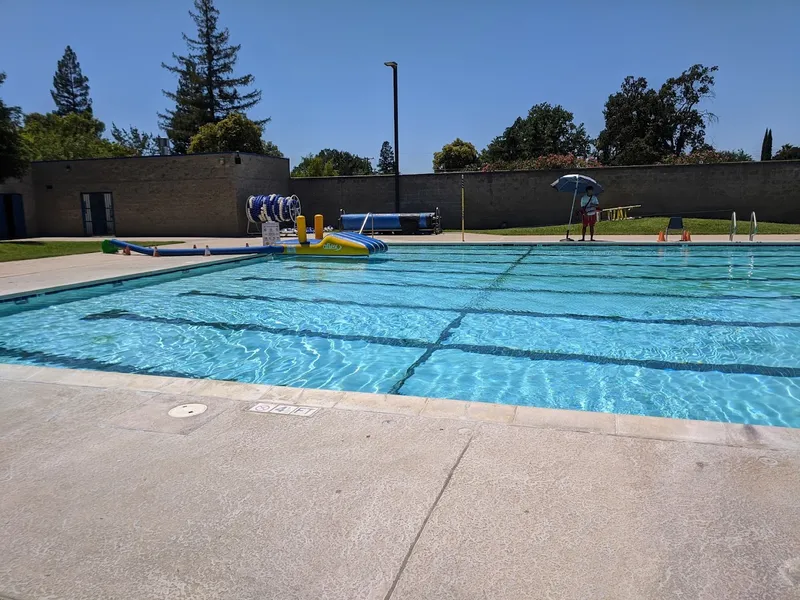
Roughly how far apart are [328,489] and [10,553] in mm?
1345

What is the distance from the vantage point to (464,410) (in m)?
Result: 3.75

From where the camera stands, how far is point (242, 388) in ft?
14.1

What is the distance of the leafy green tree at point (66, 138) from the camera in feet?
134

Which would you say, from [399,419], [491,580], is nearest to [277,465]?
[399,419]

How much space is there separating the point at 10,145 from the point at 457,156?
131ft

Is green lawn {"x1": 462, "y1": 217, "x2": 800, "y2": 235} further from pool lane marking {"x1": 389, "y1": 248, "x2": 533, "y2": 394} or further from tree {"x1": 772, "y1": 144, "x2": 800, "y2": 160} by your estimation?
tree {"x1": 772, "y1": 144, "x2": 800, "y2": 160}

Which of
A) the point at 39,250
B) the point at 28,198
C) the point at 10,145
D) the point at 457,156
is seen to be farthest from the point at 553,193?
the point at 457,156

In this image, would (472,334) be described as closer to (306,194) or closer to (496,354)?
(496,354)

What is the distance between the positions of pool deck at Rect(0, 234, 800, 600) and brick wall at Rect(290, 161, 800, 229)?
22980 mm

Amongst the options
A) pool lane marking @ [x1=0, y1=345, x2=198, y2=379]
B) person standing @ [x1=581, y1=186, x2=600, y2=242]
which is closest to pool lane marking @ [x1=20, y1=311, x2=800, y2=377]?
pool lane marking @ [x1=0, y1=345, x2=198, y2=379]

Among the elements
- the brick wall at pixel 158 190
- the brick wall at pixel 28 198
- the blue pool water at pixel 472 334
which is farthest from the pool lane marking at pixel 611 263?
the brick wall at pixel 28 198

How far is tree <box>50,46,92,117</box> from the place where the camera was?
57594 millimetres

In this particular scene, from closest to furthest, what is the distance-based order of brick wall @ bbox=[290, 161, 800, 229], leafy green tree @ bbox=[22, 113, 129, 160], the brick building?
brick wall @ bbox=[290, 161, 800, 229] < the brick building < leafy green tree @ bbox=[22, 113, 129, 160]

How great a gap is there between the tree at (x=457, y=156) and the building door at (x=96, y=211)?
3306cm
